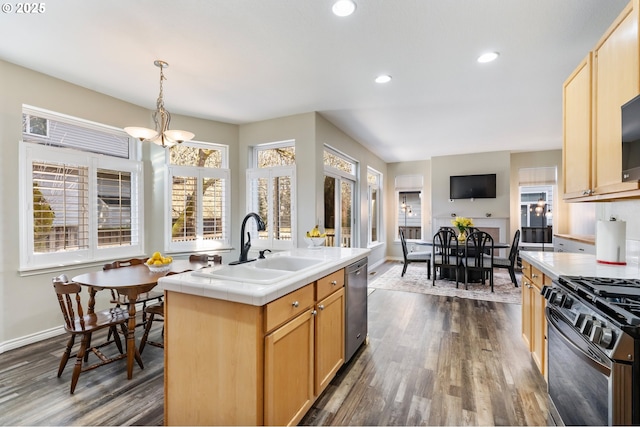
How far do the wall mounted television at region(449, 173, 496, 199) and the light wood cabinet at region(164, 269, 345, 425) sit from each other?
6.19m

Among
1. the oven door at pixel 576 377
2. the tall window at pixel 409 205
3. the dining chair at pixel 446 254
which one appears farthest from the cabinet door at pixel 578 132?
the tall window at pixel 409 205

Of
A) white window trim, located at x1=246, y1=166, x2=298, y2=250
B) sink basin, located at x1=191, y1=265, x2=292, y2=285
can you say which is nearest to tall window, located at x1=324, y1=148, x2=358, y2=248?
white window trim, located at x1=246, y1=166, x2=298, y2=250

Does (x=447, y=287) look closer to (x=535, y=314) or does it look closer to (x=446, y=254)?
(x=446, y=254)

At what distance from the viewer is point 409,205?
8.11 meters

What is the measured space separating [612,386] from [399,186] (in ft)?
23.9

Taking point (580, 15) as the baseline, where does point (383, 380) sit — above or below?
below

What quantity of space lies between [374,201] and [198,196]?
4533 mm

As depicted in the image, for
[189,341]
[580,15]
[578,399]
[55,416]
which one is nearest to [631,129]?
[580,15]

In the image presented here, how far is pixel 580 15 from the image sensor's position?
2131 millimetres

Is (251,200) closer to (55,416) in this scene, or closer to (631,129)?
(55,416)

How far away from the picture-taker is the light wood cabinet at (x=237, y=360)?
138cm

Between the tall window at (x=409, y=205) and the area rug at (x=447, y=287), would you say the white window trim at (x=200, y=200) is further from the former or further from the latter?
the tall window at (x=409, y=205)

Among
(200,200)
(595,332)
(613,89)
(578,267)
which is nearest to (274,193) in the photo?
(200,200)

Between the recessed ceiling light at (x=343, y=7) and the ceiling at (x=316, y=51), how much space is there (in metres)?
0.04
